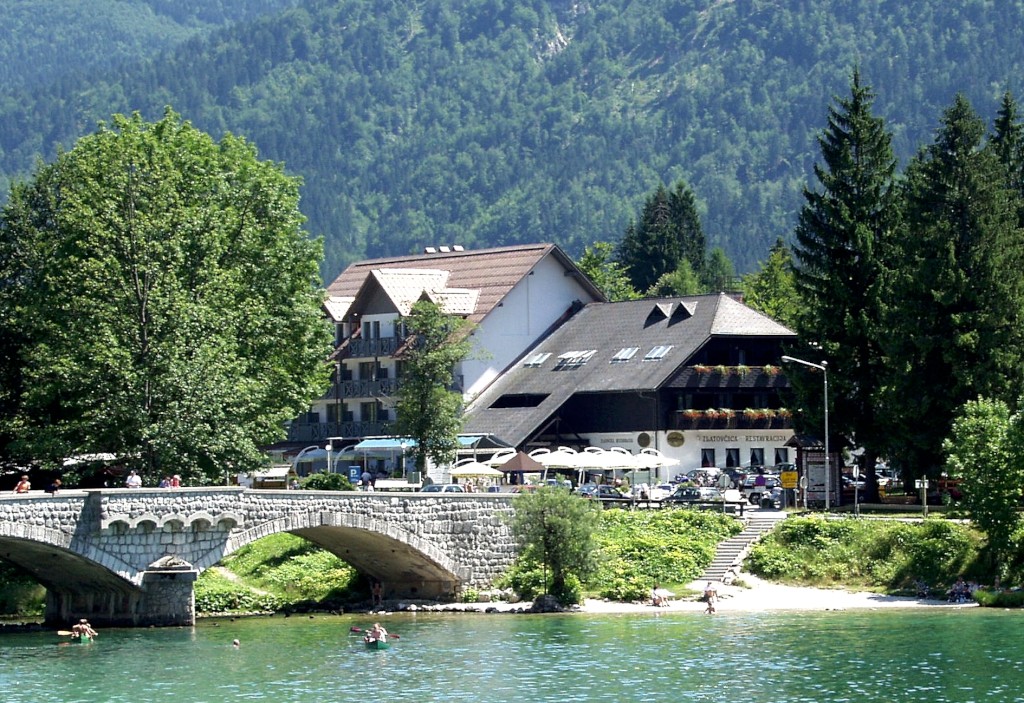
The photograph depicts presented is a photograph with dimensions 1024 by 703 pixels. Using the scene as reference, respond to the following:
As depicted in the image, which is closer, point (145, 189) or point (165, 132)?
point (145, 189)

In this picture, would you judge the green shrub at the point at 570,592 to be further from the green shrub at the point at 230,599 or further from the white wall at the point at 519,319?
the white wall at the point at 519,319

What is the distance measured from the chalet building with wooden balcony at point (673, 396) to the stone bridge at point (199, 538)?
26.8 m

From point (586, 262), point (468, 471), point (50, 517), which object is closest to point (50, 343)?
point (50, 517)

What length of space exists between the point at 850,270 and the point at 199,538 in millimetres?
30617

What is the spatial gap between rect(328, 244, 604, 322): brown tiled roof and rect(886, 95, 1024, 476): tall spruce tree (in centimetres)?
3492

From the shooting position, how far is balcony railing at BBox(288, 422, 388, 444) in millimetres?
112287

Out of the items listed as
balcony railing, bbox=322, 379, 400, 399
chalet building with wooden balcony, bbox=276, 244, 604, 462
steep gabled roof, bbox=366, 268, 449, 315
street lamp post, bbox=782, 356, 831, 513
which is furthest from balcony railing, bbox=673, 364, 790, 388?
street lamp post, bbox=782, 356, 831, 513

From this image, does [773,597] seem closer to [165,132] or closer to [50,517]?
[50,517]

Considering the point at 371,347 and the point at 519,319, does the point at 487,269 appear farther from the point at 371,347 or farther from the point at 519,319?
the point at 371,347

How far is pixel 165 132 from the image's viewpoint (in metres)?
86.1

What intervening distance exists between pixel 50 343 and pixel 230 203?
11805 millimetres

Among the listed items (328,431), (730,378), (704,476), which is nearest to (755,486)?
(704,476)

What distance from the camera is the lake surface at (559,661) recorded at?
52875 millimetres

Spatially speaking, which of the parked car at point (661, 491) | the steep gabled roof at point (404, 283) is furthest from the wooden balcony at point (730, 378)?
the steep gabled roof at point (404, 283)
